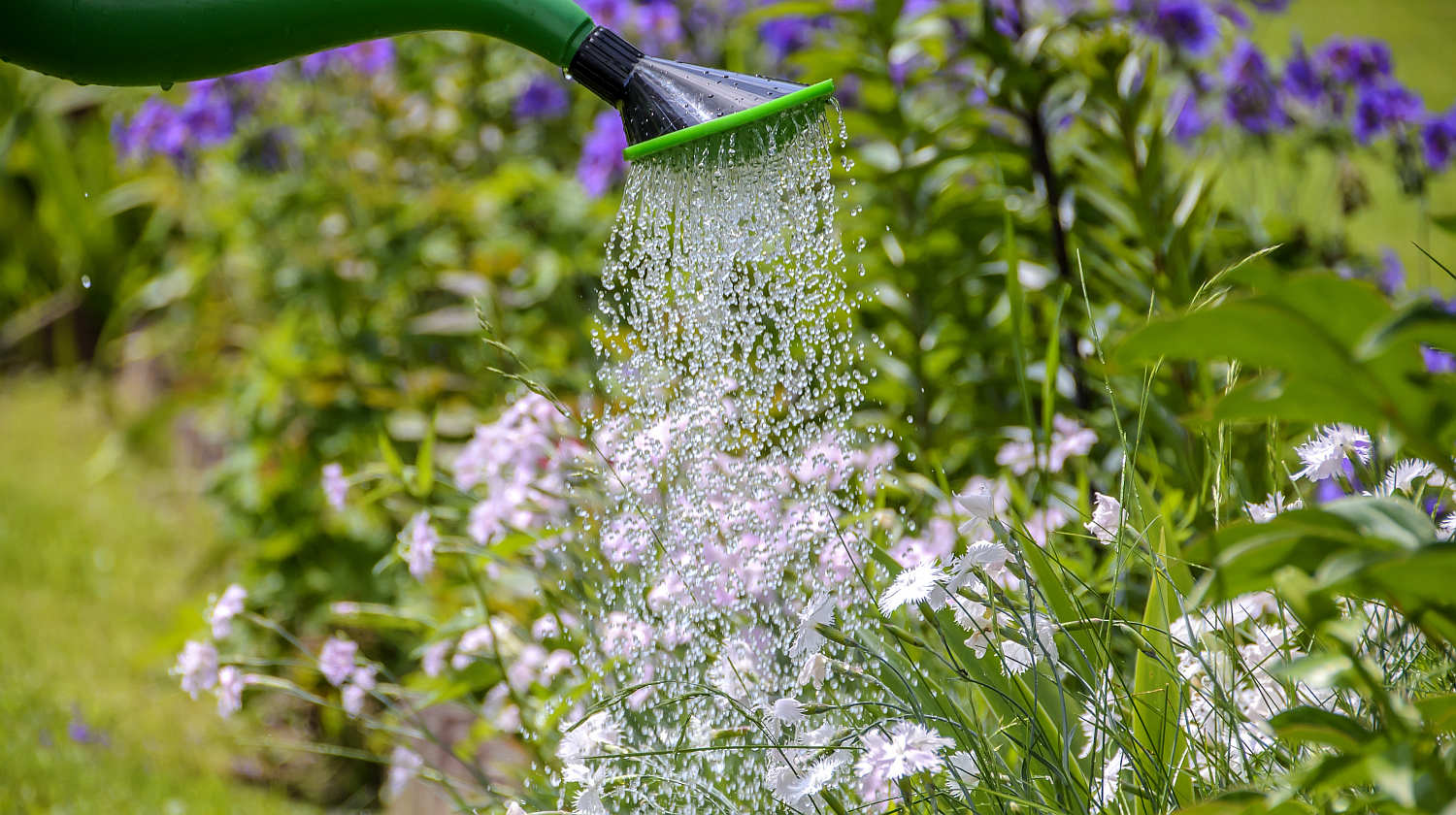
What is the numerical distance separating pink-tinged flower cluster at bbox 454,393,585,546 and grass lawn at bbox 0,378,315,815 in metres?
0.62

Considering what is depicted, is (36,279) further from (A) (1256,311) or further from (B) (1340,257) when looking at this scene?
Answer: (A) (1256,311)

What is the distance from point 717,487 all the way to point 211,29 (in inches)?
32.8

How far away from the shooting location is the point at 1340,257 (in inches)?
100

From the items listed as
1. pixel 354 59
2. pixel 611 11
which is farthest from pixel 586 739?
pixel 354 59

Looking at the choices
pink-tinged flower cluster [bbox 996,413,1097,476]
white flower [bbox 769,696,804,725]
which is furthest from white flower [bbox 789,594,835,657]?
pink-tinged flower cluster [bbox 996,413,1097,476]

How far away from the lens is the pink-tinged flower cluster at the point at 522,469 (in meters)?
1.69

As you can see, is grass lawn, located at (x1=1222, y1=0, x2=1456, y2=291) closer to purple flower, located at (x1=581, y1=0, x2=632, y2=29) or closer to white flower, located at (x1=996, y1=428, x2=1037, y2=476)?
white flower, located at (x1=996, y1=428, x2=1037, y2=476)

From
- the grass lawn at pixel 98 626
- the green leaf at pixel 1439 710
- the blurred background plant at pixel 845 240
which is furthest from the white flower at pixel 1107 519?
the grass lawn at pixel 98 626

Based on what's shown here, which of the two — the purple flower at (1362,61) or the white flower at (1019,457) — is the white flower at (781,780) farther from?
the purple flower at (1362,61)

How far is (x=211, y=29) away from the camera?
3.55 feet

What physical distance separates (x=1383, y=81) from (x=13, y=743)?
343 cm

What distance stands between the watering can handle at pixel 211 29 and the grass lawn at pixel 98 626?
3.75ft

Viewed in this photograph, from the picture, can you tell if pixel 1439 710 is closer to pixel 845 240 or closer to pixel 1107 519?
pixel 1107 519

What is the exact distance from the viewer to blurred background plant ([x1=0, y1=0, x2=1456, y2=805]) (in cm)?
192
